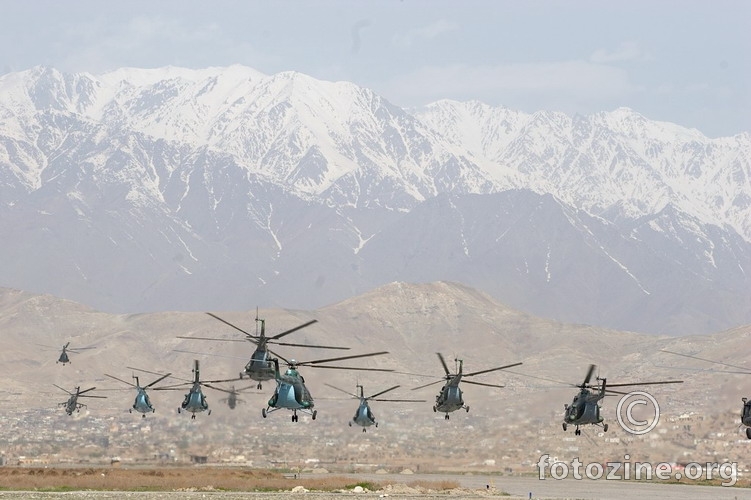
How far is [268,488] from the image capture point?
4473 inches

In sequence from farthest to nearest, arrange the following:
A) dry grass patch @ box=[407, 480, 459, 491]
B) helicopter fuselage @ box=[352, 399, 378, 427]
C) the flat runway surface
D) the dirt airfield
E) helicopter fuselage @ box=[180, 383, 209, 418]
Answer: helicopter fuselage @ box=[352, 399, 378, 427]
helicopter fuselage @ box=[180, 383, 209, 418]
dry grass patch @ box=[407, 480, 459, 491]
the dirt airfield
the flat runway surface

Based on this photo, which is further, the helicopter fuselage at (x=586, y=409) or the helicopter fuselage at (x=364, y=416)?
the helicopter fuselage at (x=364, y=416)

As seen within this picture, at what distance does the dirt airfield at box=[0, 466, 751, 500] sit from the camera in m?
100

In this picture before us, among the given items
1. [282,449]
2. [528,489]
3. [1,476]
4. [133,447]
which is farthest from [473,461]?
[1,476]

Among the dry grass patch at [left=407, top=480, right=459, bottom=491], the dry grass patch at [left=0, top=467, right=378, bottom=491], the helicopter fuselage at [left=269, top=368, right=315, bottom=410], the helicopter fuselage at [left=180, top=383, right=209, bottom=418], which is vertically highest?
the helicopter fuselage at [left=180, top=383, right=209, bottom=418]

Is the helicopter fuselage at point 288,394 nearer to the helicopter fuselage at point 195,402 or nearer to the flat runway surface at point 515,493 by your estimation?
the flat runway surface at point 515,493

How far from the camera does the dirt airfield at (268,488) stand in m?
100

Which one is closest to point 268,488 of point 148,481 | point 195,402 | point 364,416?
point 195,402

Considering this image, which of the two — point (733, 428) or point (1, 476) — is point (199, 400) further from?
point (733, 428)

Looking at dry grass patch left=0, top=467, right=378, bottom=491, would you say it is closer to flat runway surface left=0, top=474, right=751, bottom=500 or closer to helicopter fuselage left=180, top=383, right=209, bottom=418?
flat runway surface left=0, top=474, right=751, bottom=500
